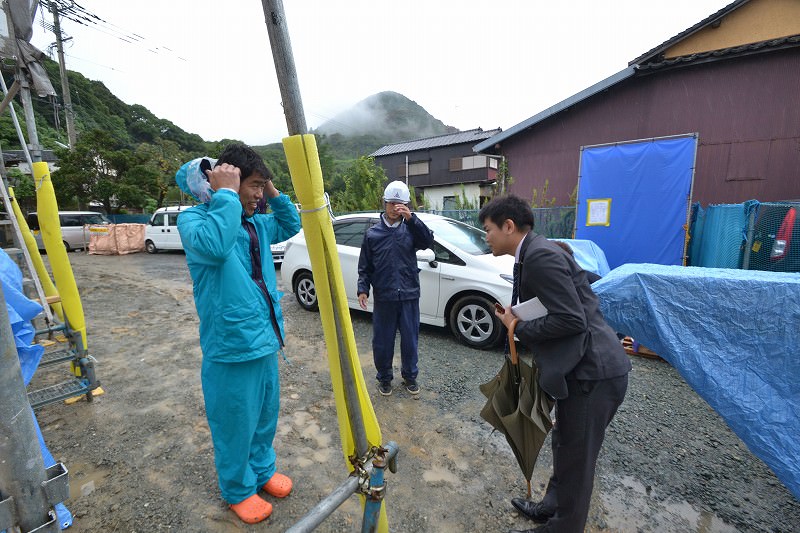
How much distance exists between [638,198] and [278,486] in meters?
6.61

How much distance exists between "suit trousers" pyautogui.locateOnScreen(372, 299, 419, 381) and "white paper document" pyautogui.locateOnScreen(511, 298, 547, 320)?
5.52 feet

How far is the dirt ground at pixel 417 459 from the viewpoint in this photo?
210 cm

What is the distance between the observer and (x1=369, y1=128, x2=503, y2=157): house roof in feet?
86.5

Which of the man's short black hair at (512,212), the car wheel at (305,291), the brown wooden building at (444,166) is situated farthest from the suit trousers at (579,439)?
the brown wooden building at (444,166)

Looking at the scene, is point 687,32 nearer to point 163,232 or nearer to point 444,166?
point 163,232

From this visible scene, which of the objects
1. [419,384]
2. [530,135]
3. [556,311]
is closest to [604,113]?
[530,135]

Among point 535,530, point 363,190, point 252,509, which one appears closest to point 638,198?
point 535,530

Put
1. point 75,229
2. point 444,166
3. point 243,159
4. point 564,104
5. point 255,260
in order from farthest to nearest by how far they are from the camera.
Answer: point 444,166 < point 75,229 < point 564,104 < point 255,260 < point 243,159

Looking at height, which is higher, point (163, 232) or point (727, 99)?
point (727, 99)

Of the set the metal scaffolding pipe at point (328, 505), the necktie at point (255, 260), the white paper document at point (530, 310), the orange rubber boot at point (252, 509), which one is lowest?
the orange rubber boot at point (252, 509)

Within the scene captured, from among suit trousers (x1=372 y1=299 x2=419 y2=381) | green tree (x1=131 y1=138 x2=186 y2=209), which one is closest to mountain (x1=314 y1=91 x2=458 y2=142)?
green tree (x1=131 y1=138 x2=186 y2=209)

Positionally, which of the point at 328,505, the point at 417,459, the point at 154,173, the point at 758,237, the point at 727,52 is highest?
the point at 727,52

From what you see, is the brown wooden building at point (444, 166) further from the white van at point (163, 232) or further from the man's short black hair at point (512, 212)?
the man's short black hair at point (512, 212)

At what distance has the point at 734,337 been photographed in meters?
2.31
